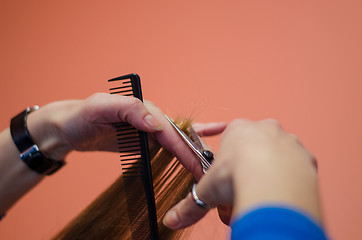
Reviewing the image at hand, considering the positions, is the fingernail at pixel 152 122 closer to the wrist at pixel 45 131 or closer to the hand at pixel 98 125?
the hand at pixel 98 125

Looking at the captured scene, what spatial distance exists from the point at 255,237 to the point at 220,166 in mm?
139

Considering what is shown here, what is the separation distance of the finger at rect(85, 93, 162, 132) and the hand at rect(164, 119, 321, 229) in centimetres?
32

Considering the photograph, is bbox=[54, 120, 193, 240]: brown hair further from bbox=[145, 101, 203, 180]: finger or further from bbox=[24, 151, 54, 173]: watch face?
bbox=[24, 151, 54, 173]: watch face

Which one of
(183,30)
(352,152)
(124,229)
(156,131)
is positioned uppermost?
(183,30)

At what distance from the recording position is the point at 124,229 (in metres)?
0.91

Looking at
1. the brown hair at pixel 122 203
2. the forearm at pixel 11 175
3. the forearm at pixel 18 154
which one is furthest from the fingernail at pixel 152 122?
the forearm at pixel 11 175

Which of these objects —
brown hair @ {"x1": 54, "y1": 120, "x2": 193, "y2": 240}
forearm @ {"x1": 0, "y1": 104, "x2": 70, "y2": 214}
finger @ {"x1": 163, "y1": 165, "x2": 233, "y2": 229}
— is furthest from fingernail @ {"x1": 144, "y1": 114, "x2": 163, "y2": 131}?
forearm @ {"x1": 0, "y1": 104, "x2": 70, "y2": 214}

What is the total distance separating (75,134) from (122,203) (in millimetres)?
245

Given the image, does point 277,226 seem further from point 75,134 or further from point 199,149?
point 75,134

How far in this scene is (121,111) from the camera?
32.2 inches

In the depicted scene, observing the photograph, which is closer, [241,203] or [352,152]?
[241,203]

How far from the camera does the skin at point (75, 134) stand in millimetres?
844

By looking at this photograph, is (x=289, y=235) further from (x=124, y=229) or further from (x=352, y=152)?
(x=352, y=152)

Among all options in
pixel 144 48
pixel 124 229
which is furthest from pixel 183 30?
pixel 124 229
